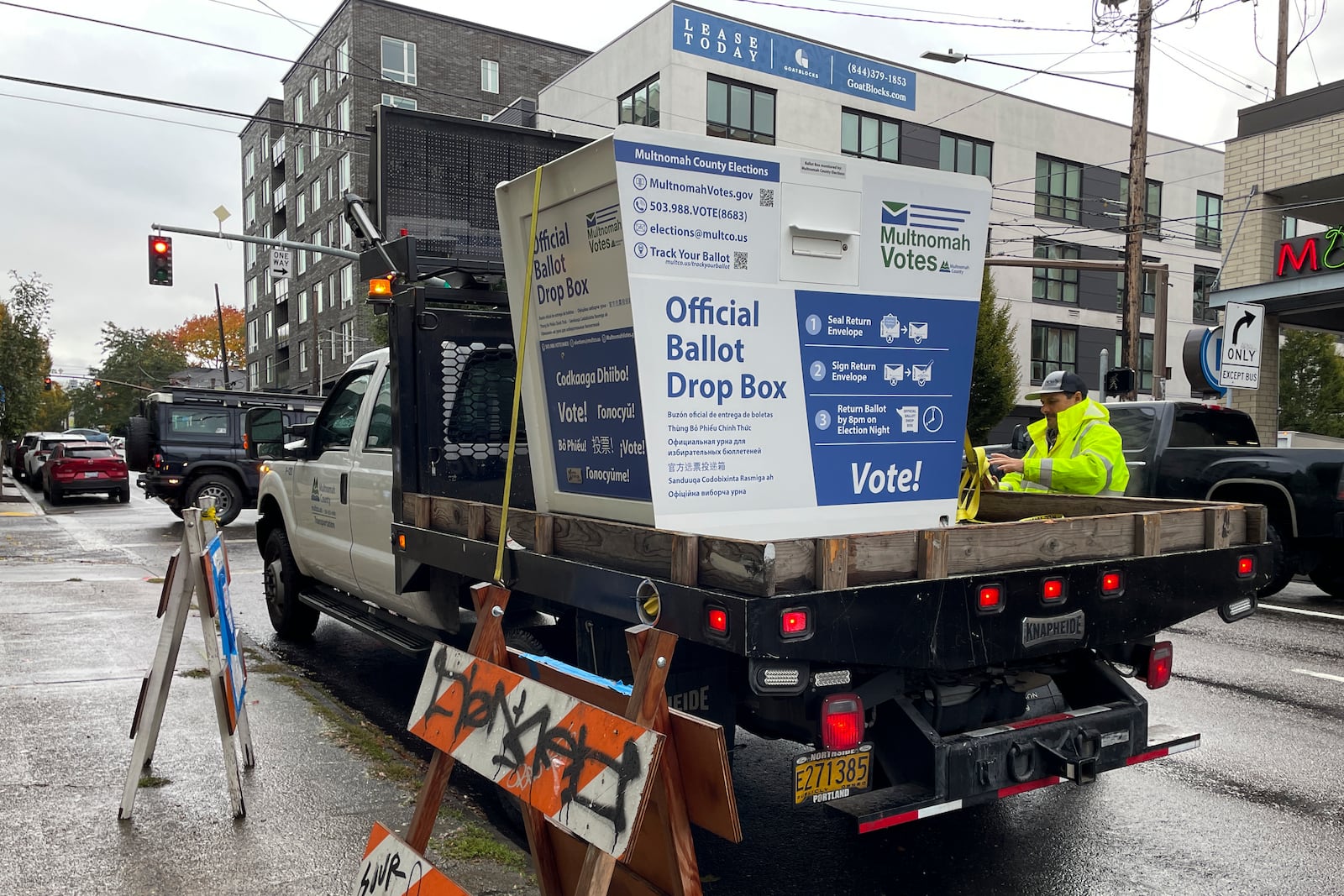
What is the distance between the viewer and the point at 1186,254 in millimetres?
43969

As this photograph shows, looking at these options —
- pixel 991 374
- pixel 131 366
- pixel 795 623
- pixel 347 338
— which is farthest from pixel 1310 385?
pixel 131 366

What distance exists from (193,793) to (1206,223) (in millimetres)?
46810

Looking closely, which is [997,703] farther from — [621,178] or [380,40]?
[380,40]

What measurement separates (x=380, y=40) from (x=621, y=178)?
4633 centimetres

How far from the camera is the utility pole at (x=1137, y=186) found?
19906mm

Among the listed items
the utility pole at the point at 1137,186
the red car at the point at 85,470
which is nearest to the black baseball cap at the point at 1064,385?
the utility pole at the point at 1137,186

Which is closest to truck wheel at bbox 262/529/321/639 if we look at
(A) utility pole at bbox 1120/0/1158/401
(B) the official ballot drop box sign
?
(B) the official ballot drop box sign

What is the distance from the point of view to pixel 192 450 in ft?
61.0

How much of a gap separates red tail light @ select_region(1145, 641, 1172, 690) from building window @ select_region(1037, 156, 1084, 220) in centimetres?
3745

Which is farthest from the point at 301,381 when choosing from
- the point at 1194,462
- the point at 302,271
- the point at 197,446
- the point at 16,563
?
the point at 1194,462

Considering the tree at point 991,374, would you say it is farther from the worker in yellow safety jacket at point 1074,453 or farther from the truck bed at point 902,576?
the truck bed at point 902,576

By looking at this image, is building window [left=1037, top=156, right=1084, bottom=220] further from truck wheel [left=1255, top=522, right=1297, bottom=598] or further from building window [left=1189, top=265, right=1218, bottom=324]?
truck wheel [left=1255, top=522, right=1297, bottom=598]

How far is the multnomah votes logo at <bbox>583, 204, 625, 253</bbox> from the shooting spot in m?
3.56

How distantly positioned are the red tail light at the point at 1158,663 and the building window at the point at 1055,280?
1451 inches
